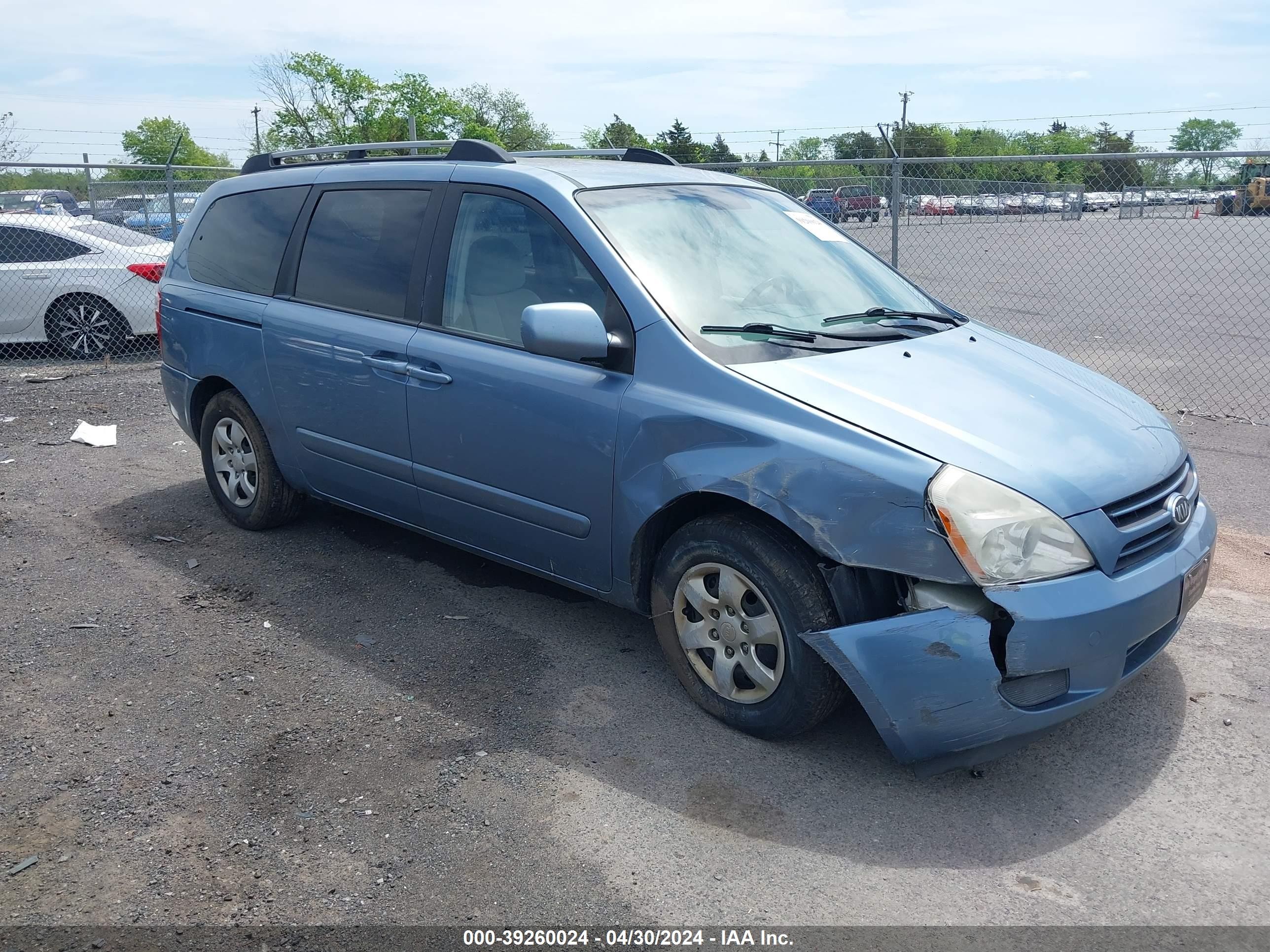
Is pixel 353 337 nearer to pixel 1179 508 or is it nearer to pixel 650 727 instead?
pixel 650 727

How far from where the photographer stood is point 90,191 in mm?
12484

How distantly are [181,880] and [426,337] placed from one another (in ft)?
7.29

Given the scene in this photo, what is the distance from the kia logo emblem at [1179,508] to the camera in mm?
3383

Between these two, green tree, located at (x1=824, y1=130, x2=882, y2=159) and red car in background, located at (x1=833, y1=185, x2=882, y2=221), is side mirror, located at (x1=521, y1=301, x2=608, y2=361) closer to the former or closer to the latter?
red car in background, located at (x1=833, y1=185, x2=882, y2=221)

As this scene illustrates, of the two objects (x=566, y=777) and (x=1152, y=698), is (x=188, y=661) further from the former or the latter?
(x=1152, y=698)

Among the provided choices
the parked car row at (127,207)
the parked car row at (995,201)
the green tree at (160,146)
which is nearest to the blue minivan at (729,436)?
the parked car row at (995,201)

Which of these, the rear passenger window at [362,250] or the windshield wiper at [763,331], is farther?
the rear passenger window at [362,250]

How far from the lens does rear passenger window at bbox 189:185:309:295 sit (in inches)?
203

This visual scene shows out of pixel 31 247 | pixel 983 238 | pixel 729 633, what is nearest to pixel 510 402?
pixel 729 633

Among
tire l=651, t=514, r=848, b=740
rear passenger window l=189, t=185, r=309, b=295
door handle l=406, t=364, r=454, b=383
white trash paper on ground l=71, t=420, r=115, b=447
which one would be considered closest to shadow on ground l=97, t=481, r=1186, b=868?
tire l=651, t=514, r=848, b=740

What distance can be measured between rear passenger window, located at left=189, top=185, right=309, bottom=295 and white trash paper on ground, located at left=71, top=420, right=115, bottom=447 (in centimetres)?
272

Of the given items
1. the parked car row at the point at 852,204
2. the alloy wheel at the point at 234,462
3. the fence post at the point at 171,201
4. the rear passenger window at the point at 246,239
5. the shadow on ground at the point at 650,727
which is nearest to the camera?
the shadow on ground at the point at 650,727

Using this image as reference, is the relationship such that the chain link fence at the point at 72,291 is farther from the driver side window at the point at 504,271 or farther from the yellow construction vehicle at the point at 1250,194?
the yellow construction vehicle at the point at 1250,194

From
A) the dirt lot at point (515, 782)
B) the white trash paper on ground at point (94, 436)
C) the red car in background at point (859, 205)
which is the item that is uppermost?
the red car in background at point (859, 205)
